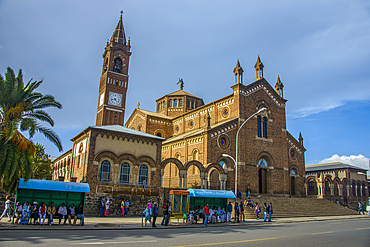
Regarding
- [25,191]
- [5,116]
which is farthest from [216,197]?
[5,116]

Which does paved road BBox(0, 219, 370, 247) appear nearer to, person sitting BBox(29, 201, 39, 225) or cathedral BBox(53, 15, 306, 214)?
person sitting BBox(29, 201, 39, 225)

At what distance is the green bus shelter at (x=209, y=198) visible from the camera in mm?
22172

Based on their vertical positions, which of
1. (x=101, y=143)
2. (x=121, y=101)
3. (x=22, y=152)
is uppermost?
(x=121, y=101)

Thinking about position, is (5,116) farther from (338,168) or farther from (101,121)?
(338,168)

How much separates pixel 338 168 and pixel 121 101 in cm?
4248

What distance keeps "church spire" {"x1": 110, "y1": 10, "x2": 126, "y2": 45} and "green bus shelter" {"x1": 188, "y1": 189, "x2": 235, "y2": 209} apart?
33879mm

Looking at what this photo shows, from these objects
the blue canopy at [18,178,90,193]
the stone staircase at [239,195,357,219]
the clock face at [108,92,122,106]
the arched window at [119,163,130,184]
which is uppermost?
the clock face at [108,92,122,106]

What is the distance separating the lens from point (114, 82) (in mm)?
45812

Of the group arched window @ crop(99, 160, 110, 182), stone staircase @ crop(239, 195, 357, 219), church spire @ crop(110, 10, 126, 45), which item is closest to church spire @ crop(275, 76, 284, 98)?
stone staircase @ crop(239, 195, 357, 219)

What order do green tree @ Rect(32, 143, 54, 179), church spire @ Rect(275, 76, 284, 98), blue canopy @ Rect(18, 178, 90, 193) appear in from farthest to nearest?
church spire @ Rect(275, 76, 284, 98)
green tree @ Rect(32, 143, 54, 179)
blue canopy @ Rect(18, 178, 90, 193)

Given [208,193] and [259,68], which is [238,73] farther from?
[208,193]

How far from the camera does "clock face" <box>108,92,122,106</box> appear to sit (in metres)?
45.3

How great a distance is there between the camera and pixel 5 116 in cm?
1705

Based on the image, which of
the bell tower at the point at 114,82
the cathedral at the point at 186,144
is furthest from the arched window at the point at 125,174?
the bell tower at the point at 114,82
